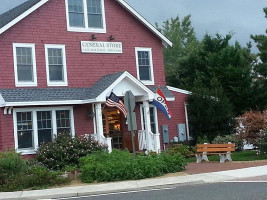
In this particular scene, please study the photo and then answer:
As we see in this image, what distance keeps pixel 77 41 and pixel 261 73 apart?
49.8ft

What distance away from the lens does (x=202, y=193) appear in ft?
40.3

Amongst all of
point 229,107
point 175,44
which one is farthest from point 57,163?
point 175,44

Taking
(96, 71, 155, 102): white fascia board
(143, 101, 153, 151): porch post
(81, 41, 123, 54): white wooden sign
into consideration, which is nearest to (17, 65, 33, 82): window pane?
(81, 41, 123, 54): white wooden sign

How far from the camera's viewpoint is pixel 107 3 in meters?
24.3

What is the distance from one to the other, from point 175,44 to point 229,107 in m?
36.0

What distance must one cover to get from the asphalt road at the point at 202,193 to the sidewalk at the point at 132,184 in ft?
1.81

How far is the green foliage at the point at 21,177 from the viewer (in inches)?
612

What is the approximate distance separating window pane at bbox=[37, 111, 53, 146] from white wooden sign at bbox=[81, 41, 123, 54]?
12.6 feet

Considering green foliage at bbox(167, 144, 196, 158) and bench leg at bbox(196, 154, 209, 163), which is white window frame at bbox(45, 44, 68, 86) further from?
bench leg at bbox(196, 154, 209, 163)

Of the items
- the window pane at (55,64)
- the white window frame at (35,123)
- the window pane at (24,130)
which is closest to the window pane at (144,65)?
the window pane at (55,64)

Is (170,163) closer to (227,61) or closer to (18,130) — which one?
(18,130)

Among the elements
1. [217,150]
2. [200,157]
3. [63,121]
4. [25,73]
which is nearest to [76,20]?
[25,73]

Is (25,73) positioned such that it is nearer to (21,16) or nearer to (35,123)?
(35,123)

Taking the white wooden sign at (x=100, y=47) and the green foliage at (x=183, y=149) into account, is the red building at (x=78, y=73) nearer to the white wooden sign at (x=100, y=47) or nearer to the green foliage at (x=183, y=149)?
the white wooden sign at (x=100, y=47)
